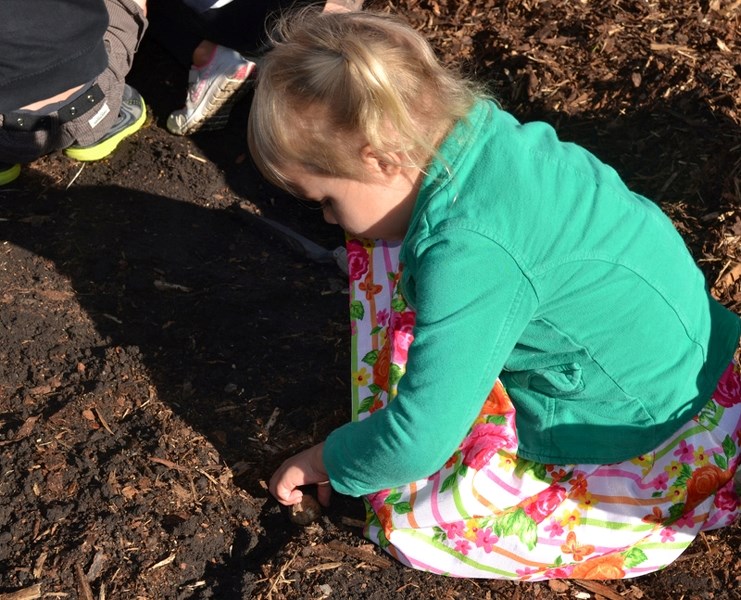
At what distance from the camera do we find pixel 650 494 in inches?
83.7

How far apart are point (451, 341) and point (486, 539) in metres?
0.71

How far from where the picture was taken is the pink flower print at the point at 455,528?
217cm

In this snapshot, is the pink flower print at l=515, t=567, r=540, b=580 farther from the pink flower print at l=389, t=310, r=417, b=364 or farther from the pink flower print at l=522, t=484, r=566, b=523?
the pink flower print at l=389, t=310, r=417, b=364

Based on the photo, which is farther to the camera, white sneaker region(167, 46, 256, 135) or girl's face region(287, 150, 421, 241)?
white sneaker region(167, 46, 256, 135)

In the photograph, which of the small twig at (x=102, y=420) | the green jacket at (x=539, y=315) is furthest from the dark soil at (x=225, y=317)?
the green jacket at (x=539, y=315)

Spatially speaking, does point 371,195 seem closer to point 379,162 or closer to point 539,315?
point 379,162

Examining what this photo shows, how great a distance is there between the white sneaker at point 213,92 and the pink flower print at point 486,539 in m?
1.94

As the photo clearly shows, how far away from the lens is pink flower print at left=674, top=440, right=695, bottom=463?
2.13 m

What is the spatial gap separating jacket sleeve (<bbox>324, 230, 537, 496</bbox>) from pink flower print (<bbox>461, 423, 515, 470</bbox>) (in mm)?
316

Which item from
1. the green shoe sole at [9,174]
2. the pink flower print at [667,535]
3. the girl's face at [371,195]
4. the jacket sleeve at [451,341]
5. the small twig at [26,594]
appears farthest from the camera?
the green shoe sole at [9,174]

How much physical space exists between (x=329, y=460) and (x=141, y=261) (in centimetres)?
127

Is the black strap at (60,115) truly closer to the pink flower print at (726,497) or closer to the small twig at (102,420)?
the small twig at (102,420)

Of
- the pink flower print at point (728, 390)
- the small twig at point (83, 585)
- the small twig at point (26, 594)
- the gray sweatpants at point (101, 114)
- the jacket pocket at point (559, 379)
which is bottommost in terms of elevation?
the small twig at point (26, 594)

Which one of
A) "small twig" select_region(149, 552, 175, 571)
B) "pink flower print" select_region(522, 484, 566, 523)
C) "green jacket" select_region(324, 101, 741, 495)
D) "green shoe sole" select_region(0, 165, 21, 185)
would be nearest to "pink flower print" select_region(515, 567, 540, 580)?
"pink flower print" select_region(522, 484, 566, 523)
